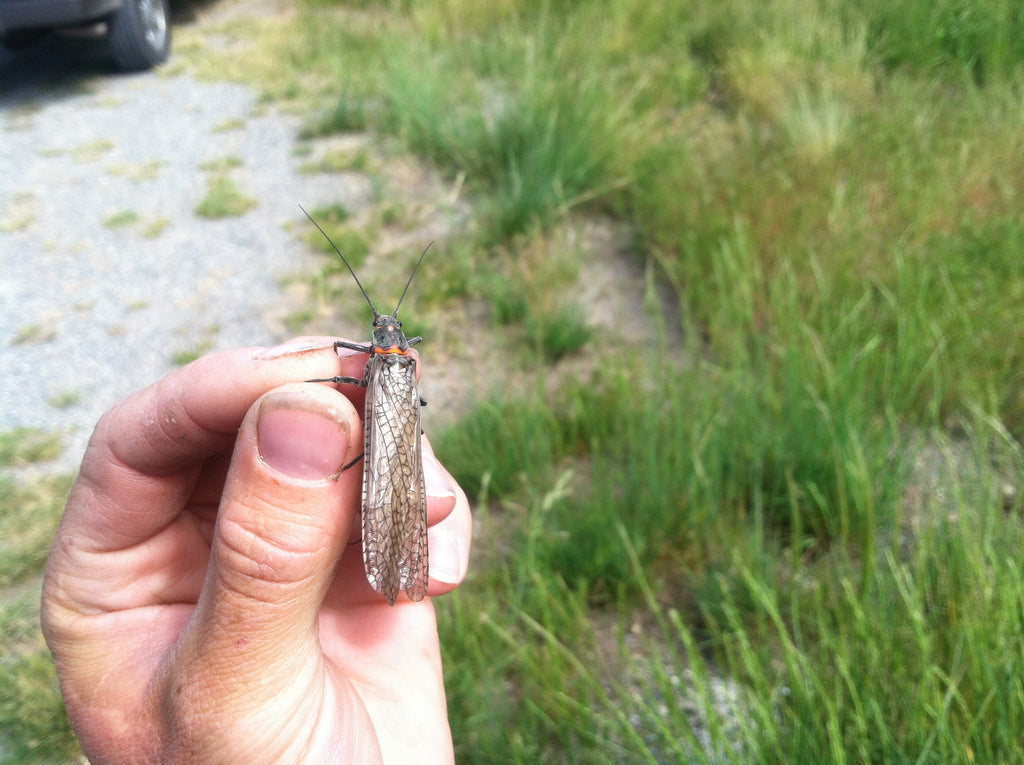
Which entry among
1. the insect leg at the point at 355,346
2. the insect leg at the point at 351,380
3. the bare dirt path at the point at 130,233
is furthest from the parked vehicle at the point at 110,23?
the insect leg at the point at 351,380

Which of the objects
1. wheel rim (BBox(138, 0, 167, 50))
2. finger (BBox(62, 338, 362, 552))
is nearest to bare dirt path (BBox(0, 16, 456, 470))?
wheel rim (BBox(138, 0, 167, 50))

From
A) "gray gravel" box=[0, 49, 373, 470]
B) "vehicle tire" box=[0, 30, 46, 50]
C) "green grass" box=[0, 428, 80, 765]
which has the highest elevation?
"vehicle tire" box=[0, 30, 46, 50]

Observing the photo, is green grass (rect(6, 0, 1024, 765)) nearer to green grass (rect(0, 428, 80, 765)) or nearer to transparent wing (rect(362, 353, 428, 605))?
transparent wing (rect(362, 353, 428, 605))

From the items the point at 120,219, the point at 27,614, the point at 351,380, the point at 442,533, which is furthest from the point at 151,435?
the point at 120,219

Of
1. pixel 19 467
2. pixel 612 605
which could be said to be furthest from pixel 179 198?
pixel 612 605

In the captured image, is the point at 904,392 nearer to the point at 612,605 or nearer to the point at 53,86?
the point at 612,605

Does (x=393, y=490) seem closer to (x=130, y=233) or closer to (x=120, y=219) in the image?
(x=130, y=233)

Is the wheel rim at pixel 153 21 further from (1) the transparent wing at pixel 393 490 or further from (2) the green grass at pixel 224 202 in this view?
(1) the transparent wing at pixel 393 490
